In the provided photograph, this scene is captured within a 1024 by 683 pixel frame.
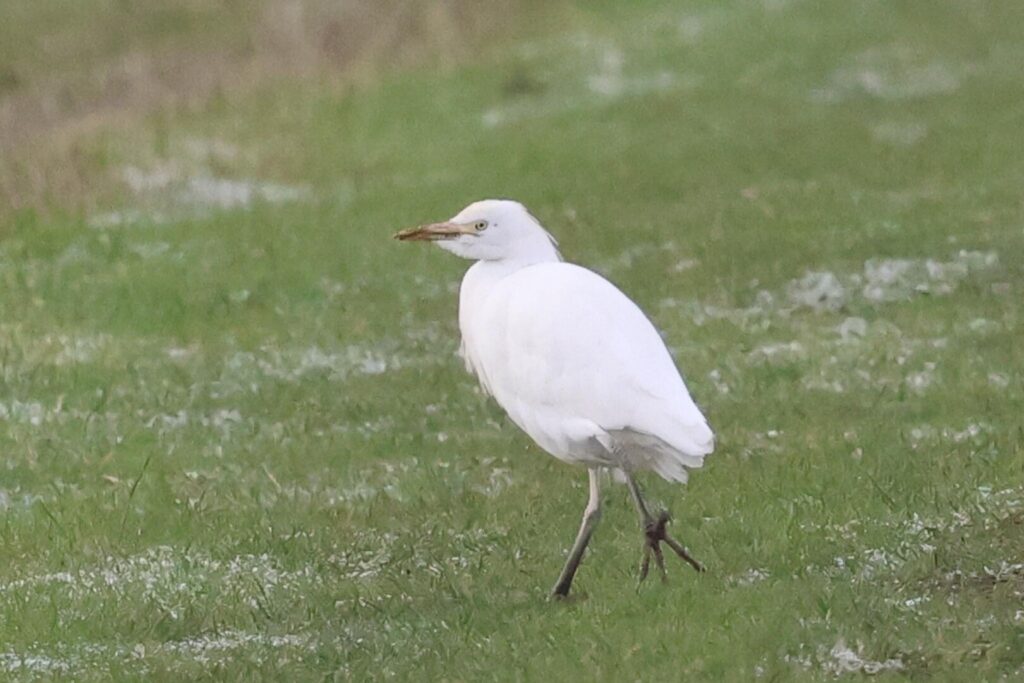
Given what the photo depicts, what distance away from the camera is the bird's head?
830 centimetres

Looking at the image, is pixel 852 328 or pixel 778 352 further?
pixel 852 328

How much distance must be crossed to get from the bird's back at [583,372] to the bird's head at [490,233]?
0.11m

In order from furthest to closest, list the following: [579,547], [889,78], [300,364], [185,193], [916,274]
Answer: [889,78] < [185,193] < [916,274] < [300,364] < [579,547]

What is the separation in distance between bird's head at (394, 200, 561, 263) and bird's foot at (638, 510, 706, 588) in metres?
1.43

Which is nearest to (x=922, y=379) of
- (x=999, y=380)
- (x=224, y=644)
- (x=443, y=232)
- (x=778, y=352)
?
(x=999, y=380)

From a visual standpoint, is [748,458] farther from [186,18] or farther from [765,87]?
[186,18]

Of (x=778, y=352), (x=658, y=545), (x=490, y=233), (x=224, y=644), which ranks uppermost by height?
(x=490, y=233)

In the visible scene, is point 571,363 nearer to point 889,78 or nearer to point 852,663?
point 852,663

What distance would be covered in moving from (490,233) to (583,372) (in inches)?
39.4

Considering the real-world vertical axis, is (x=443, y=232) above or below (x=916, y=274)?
above

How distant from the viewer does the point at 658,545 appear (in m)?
7.66

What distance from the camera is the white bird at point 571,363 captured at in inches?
292

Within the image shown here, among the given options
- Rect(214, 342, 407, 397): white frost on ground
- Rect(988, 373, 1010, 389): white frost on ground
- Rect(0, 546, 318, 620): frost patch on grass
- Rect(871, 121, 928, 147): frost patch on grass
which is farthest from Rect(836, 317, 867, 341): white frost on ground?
Rect(871, 121, 928, 147): frost patch on grass

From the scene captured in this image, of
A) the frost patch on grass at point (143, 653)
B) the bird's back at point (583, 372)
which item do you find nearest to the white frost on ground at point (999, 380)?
the bird's back at point (583, 372)
